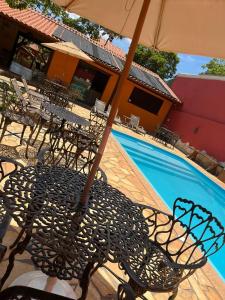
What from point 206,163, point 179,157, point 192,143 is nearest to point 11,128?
point 179,157

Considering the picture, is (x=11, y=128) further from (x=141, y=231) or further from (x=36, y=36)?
(x=36, y=36)

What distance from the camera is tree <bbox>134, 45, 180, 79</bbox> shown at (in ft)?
126

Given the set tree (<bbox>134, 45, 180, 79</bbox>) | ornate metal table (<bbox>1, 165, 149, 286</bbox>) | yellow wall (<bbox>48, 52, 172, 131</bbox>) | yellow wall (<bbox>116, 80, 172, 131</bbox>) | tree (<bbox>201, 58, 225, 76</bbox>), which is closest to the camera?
ornate metal table (<bbox>1, 165, 149, 286</bbox>)

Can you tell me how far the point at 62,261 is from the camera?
7.44 feet

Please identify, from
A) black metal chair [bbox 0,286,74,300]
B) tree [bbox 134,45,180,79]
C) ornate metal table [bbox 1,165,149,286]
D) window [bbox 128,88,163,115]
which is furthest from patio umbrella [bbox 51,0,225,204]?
tree [bbox 134,45,180,79]

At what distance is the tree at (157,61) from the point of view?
1517 inches

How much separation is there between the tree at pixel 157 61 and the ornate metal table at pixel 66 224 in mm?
36642

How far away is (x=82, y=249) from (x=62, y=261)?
291 millimetres

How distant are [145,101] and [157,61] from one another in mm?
18532

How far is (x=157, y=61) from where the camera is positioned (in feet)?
128

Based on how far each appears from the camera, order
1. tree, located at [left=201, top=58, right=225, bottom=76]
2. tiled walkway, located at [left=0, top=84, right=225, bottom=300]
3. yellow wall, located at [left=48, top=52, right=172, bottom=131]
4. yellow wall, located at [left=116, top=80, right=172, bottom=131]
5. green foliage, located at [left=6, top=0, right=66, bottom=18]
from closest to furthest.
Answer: tiled walkway, located at [left=0, top=84, right=225, bottom=300], green foliage, located at [left=6, top=0, right=66, bottom=18], yellow wall, located at [left=48, top=52, right=172, bottom=131], yellow wall, located at [left=116, top=80, right=172, bottom=131], tree, located at [left=201, top=58, right=225, bottom=76]

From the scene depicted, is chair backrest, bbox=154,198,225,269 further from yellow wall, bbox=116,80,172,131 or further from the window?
the window

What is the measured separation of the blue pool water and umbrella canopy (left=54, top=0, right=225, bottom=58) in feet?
24.3

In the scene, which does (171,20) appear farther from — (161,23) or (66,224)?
(66,224)
